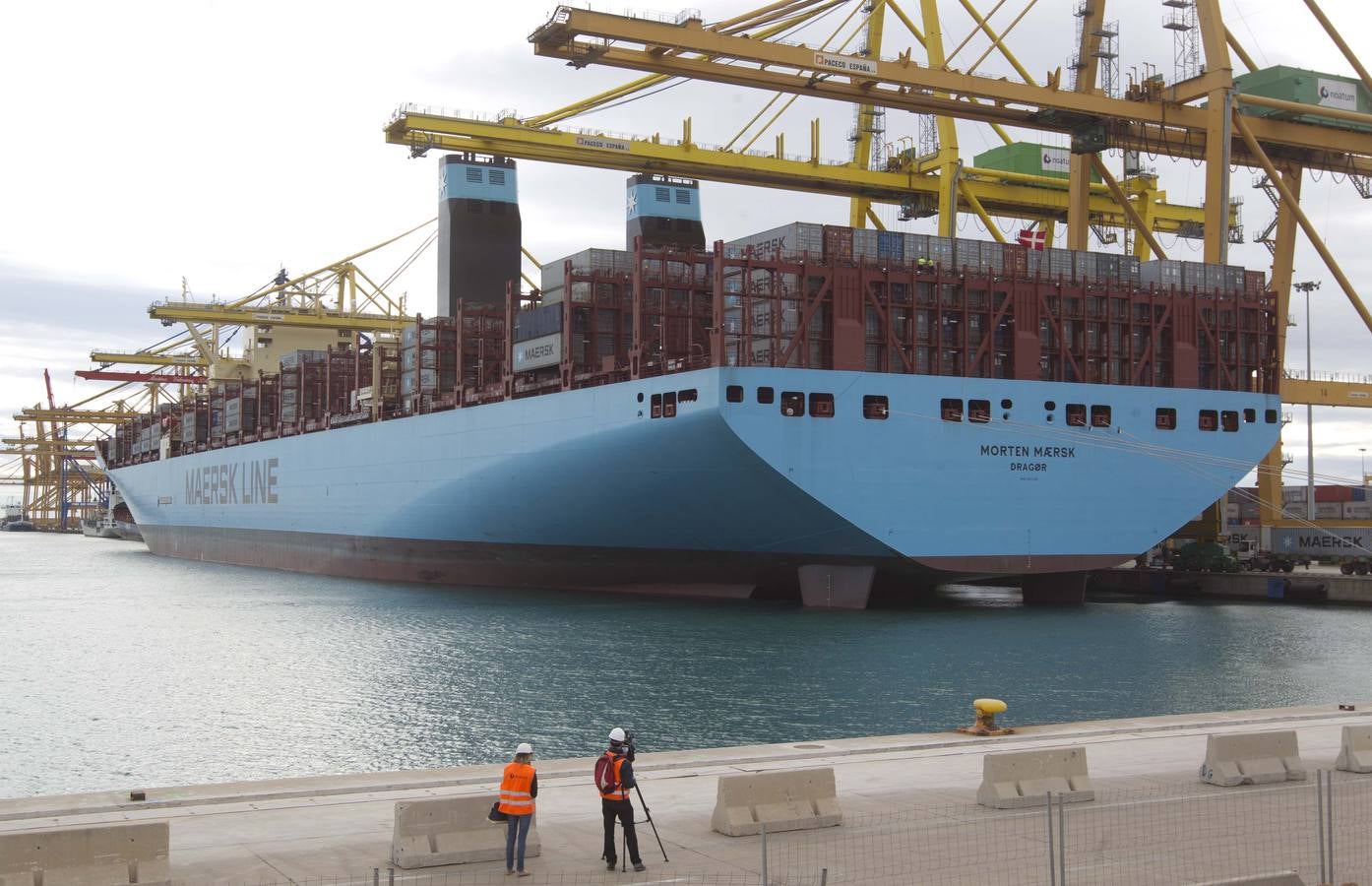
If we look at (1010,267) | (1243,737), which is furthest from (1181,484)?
(1243,737)

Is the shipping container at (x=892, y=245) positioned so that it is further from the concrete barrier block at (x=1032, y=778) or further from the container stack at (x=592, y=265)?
the concrete barrier block at (x=1032, y=778)

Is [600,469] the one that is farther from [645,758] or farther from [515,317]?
[645,758]

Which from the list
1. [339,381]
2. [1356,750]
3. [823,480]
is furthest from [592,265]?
[1356,750]

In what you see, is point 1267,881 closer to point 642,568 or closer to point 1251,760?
point 1251,760

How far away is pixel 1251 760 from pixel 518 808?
7.05 metres

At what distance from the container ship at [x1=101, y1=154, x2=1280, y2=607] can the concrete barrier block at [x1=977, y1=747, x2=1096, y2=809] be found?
810 inches

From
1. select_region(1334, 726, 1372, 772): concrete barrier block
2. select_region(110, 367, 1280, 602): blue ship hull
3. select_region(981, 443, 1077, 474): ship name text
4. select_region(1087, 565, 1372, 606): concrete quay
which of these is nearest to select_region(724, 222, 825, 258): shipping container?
select_region(110, 367, 1280, 602): blue ship hull

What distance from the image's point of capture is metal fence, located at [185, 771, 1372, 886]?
9125 millimetres

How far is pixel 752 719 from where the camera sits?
19.0m

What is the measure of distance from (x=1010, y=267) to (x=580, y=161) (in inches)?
689

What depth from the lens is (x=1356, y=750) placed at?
12695 millimetres

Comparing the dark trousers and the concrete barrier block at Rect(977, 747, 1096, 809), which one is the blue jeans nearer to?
the dark trousers

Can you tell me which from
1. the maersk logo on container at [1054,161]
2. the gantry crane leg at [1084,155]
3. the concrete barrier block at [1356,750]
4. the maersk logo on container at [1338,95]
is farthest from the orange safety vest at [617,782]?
the maersk logo on container at [1054,161]

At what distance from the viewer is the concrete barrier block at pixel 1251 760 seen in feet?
39.6
